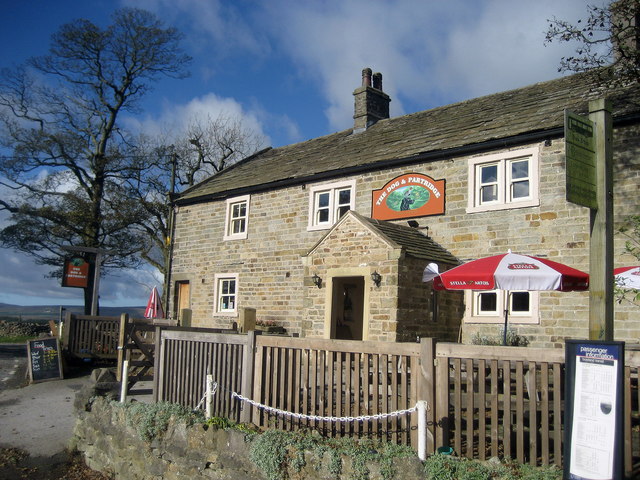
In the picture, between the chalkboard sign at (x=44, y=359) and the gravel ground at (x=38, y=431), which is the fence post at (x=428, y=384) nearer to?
the gravel ground at (x=38, y=431)

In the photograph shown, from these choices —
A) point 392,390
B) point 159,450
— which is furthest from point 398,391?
point 159,450

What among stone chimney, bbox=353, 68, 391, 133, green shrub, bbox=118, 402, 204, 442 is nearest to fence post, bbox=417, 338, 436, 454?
green shrub, bbox=118, 402, 204, 442

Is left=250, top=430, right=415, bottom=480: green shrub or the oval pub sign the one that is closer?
left=250, top=430, right=415, bottom=480: green shrub

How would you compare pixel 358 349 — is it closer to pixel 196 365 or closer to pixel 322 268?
pixel 196 365

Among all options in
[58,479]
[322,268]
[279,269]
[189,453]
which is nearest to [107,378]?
[58,479]

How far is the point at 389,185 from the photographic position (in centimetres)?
1575

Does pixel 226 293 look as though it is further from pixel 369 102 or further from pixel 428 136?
pixel 428 136

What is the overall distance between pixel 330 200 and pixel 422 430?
12.0 meters

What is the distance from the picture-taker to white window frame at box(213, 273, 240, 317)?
19125 mm

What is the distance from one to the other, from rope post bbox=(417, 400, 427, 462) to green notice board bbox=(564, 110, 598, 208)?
7.63 ft

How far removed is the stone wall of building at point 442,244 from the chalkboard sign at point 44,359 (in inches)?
212

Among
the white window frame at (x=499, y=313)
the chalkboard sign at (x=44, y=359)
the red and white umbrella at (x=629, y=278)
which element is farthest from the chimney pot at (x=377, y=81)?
the chalkboard sign at (x=44, y=359)

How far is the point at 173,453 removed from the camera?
809 cm

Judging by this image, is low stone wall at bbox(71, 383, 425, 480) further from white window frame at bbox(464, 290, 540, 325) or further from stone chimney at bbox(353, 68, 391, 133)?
stone chimney at bbox(353, 68, 391, 133)
